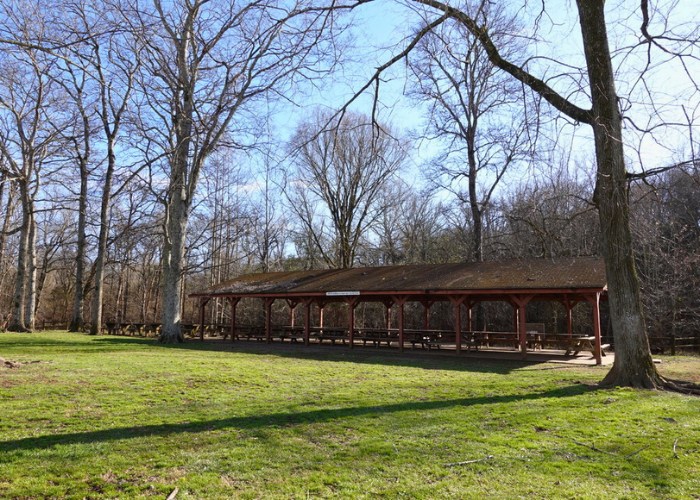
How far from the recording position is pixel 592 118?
866 cm

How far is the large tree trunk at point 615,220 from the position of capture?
858 centimetres

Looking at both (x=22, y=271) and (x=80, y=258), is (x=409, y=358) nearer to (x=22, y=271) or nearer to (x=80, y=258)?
(x=22, y=271)

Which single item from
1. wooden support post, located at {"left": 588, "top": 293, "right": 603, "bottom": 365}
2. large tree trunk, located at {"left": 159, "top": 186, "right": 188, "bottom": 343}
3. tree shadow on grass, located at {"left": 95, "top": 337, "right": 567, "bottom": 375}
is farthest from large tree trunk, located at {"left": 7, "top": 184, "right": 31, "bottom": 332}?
wooden support post, located at {"left": 588, "top": 293, "right": 603, "bottom": 365}

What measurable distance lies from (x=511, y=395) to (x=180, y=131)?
53.8 ft

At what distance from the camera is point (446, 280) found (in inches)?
→ 659

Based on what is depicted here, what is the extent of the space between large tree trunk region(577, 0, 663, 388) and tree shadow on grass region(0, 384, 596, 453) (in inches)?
51.3

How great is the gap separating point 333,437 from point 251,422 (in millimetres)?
1157

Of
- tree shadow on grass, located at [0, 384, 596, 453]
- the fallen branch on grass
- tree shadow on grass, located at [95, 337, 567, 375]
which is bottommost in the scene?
tree shadow on grass, located at [95, 337, 567, 375]

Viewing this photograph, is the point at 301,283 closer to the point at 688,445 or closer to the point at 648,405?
the point at 648,405

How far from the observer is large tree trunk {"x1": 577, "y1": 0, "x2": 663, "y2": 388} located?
8578mm

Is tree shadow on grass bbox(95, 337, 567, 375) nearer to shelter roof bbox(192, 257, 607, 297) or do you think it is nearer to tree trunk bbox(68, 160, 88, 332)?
shelter roof bbox(192, 257, 607, 297)

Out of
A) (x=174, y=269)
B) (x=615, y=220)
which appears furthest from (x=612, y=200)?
(x=174, y=269)

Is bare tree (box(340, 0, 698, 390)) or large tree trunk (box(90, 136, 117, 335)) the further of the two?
large tree trunk (box(90, 136, 117, 335))

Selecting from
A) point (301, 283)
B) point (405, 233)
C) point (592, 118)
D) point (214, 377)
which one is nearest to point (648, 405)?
point (592, 118)
